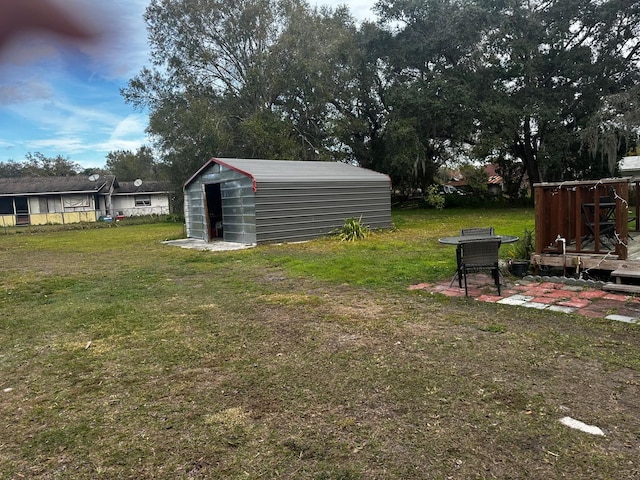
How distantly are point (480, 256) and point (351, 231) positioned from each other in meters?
7.48

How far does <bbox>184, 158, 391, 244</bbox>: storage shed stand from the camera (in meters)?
12.0

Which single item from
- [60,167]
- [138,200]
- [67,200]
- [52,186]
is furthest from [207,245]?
[60,167]

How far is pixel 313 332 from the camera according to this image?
4.12 metres

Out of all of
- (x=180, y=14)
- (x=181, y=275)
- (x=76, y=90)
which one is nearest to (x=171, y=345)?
(x=181, y=275)

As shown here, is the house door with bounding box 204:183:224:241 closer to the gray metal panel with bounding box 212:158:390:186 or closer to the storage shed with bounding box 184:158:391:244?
the storage shed with bounding box 184:158:391:244

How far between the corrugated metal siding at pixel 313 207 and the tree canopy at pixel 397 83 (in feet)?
22.0

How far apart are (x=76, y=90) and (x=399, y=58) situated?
52.9 feet

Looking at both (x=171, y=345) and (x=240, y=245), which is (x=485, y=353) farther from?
(x=240, y=245)

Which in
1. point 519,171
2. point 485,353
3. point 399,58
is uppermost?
point 399,58

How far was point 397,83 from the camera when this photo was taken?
74.7 feet

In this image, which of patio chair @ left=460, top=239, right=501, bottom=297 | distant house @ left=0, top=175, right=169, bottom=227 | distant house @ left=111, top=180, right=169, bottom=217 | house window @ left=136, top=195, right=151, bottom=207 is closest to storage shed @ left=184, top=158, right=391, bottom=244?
patio chair @ left=460, top=239, right=501, bottom=297

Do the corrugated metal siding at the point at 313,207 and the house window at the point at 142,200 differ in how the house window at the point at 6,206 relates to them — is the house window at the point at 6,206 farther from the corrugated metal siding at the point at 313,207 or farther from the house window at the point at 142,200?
the corrugated metal siding at the point at 313,207

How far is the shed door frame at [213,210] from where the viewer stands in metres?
13.9

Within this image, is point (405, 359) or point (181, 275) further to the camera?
point (181, 275)
